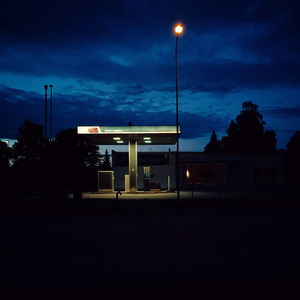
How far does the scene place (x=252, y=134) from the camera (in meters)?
88.2

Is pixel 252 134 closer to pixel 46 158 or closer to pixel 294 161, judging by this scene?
pixel 294 161

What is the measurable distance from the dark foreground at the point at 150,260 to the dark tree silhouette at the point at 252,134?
255 feet

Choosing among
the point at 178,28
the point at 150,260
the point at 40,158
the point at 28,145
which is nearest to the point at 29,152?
the point at 28,145

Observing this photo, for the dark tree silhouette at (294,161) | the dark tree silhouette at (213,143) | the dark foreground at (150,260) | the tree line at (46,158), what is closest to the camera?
the dark foreground at (150,260)

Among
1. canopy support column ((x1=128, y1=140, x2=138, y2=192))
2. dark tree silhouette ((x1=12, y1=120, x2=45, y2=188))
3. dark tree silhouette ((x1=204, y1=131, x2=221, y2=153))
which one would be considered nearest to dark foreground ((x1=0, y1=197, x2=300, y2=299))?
canopy support column ((x1=128, y1=140, x2=138, y2=192))

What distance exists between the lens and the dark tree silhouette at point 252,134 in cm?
8762

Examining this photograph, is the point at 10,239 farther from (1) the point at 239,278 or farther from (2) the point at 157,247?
(1) the point at 239,278

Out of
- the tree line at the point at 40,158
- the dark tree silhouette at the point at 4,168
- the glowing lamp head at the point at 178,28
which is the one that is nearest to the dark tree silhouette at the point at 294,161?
the tree line at the point at 40,158

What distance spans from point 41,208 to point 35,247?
36.8ft

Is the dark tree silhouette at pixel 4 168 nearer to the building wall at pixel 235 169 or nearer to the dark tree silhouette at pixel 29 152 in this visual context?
the dark tree silhouette at pixel 29 152

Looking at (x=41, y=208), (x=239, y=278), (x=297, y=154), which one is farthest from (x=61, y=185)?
(x=297, y=154)

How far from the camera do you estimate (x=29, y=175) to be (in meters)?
55.1

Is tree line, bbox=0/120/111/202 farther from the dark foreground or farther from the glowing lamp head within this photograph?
the dark foreground

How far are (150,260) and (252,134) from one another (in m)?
84.5
